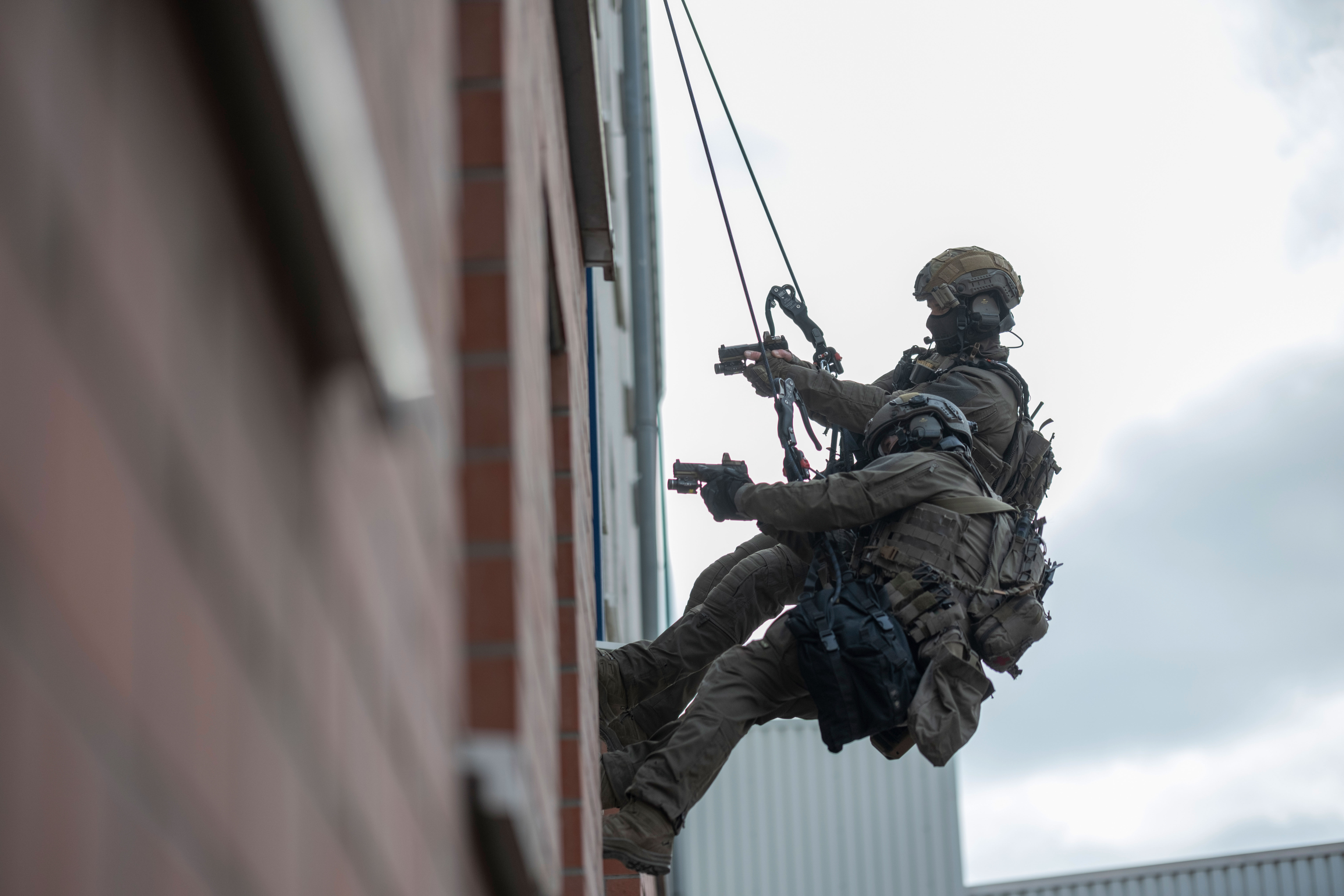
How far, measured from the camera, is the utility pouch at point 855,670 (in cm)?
529

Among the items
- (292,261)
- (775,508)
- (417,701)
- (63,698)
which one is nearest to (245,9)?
(292,261)

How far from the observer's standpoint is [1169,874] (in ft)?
53.4

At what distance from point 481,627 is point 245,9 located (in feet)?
4.10

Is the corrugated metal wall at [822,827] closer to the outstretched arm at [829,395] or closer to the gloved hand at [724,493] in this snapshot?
the outstretched arm at [829,395]

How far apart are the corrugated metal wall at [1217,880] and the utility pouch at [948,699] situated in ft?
38.0

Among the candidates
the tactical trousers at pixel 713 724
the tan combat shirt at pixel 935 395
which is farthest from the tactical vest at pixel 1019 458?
the tactical trousers at pixel 713 724

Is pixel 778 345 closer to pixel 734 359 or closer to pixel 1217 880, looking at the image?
pixel 734 359

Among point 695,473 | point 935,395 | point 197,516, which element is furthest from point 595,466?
point 197,516

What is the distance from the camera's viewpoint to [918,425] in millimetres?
5895

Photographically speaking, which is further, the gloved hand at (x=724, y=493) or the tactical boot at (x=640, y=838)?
the gloved hand at (x=724, y=493)

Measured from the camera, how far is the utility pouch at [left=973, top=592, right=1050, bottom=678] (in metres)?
5.66

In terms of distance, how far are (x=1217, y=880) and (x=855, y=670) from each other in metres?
12.6

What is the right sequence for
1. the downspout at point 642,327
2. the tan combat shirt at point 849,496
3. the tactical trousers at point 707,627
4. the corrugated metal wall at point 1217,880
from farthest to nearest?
the corrugated metal wall at point 1217,880 → the downspout at point 642,327 → the tactical trousers at point 707,627 → the tan combat shirt at point 849,496

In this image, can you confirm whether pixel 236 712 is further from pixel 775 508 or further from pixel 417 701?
pixel 775 508
